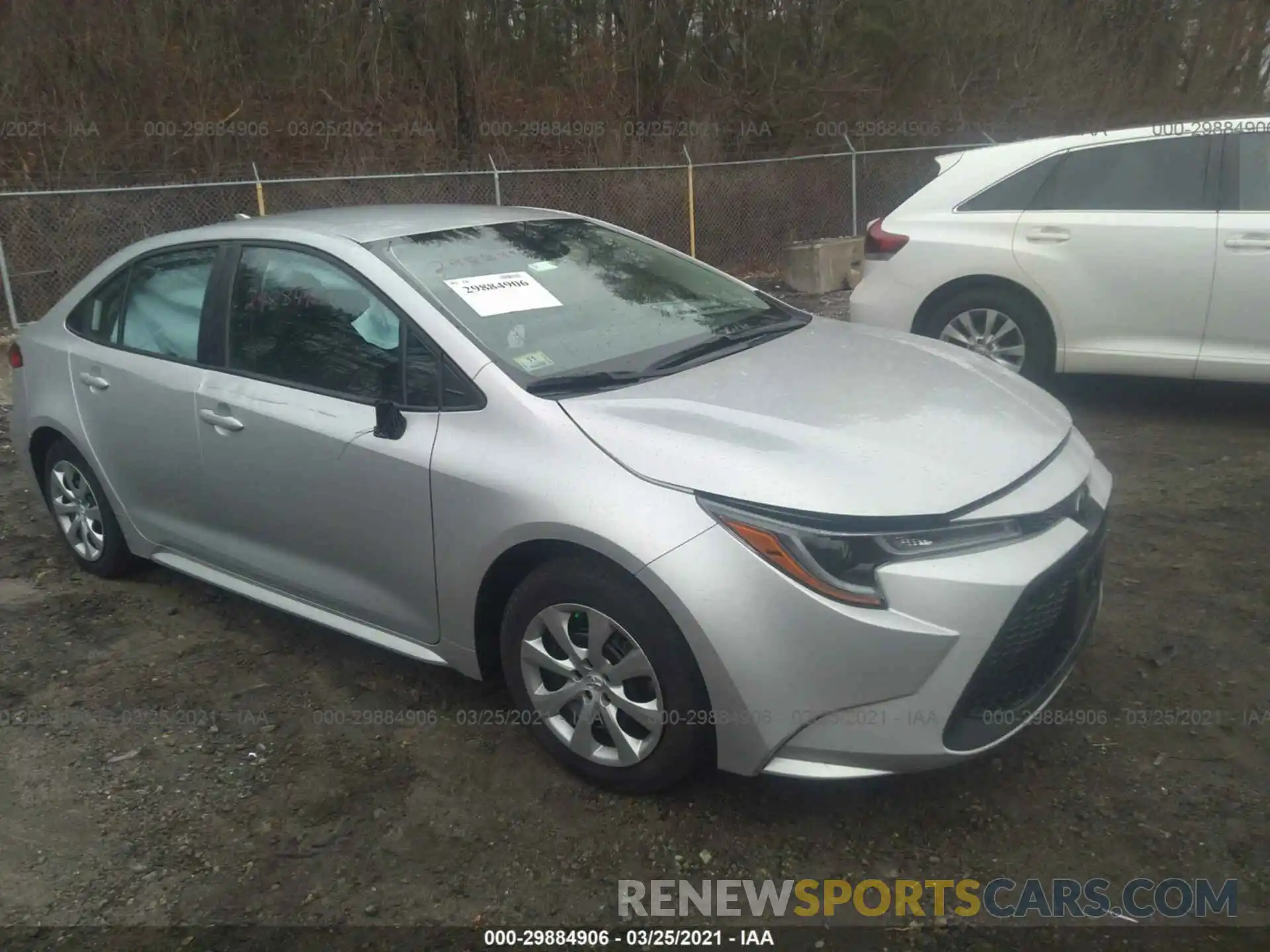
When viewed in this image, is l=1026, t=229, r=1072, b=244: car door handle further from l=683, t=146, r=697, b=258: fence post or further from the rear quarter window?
l=683, t=146, r=697, b=258: fence post

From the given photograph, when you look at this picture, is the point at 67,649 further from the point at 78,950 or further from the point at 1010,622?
the point at 1010,622

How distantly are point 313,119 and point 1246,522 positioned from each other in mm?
11848

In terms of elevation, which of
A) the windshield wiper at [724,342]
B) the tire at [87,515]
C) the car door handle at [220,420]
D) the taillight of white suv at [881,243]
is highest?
Result: the windshield wiper at [724,342]

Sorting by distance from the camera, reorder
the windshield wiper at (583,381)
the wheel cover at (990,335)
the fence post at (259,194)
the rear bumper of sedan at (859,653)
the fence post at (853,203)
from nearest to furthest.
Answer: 1. the rear bumper of sedan at (859,653)
2. the windshield wiper at (583,381)
3. the wheel cover at (990,335)
4. the fence post at (259,194)
5. the fence post at (853,203)

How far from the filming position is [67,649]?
13.5 feet

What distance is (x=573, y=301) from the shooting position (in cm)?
353

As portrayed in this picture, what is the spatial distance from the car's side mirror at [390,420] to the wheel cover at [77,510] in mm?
2027

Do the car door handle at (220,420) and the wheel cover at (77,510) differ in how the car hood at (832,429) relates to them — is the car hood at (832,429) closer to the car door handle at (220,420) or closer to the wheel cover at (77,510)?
the car door handle at (220,420)

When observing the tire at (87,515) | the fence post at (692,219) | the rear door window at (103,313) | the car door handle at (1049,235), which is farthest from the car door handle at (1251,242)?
the fence post at (692,219)

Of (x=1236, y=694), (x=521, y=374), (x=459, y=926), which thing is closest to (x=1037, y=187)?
(x=1236, y=694)

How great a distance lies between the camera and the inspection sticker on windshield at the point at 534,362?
3.12 m

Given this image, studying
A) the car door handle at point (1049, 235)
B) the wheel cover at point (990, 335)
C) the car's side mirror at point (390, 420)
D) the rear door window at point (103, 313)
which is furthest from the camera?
the wheel cover at point (990, 335)

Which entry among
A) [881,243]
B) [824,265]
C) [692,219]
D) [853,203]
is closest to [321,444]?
[881,243]

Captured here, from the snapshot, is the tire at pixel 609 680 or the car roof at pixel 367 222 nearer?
the tire at pixel 609 680
